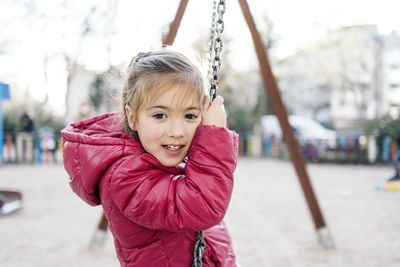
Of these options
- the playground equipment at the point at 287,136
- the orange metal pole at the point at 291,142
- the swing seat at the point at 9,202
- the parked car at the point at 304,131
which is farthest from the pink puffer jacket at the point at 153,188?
the parked car at the point at 304,131

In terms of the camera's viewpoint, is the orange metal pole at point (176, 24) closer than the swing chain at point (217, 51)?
No

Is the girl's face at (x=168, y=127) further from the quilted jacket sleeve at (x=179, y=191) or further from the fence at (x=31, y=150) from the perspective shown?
the fence at (x=31, y=150)

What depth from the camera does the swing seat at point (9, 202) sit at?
17.3 feet

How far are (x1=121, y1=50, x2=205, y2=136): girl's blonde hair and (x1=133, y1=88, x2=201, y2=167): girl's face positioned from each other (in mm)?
20

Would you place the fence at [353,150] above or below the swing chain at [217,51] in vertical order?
below

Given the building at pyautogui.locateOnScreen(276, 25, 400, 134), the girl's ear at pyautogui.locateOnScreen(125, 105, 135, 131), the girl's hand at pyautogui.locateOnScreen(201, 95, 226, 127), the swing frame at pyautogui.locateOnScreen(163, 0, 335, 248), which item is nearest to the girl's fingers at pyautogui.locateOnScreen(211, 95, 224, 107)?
the girl's hand at pyautogui.locateOnScreen(201, 95, 226, 127)

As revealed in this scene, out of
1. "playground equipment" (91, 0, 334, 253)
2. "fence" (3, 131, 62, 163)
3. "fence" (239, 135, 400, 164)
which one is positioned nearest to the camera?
"playground equipment" (91, 0, 334, 253)

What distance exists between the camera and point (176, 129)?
51.9 inches

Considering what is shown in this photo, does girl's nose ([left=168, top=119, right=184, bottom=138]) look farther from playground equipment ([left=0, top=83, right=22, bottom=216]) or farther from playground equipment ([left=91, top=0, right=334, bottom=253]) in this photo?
playground equipment ([left=0, top=83, right=22, bottom=216])

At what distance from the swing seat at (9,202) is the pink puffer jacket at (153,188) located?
4.47m

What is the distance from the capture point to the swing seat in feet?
17.3

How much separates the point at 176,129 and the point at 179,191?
207mm

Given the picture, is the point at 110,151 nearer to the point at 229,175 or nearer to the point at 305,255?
the point at 229,175

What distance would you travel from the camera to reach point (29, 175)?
961 centimetres
